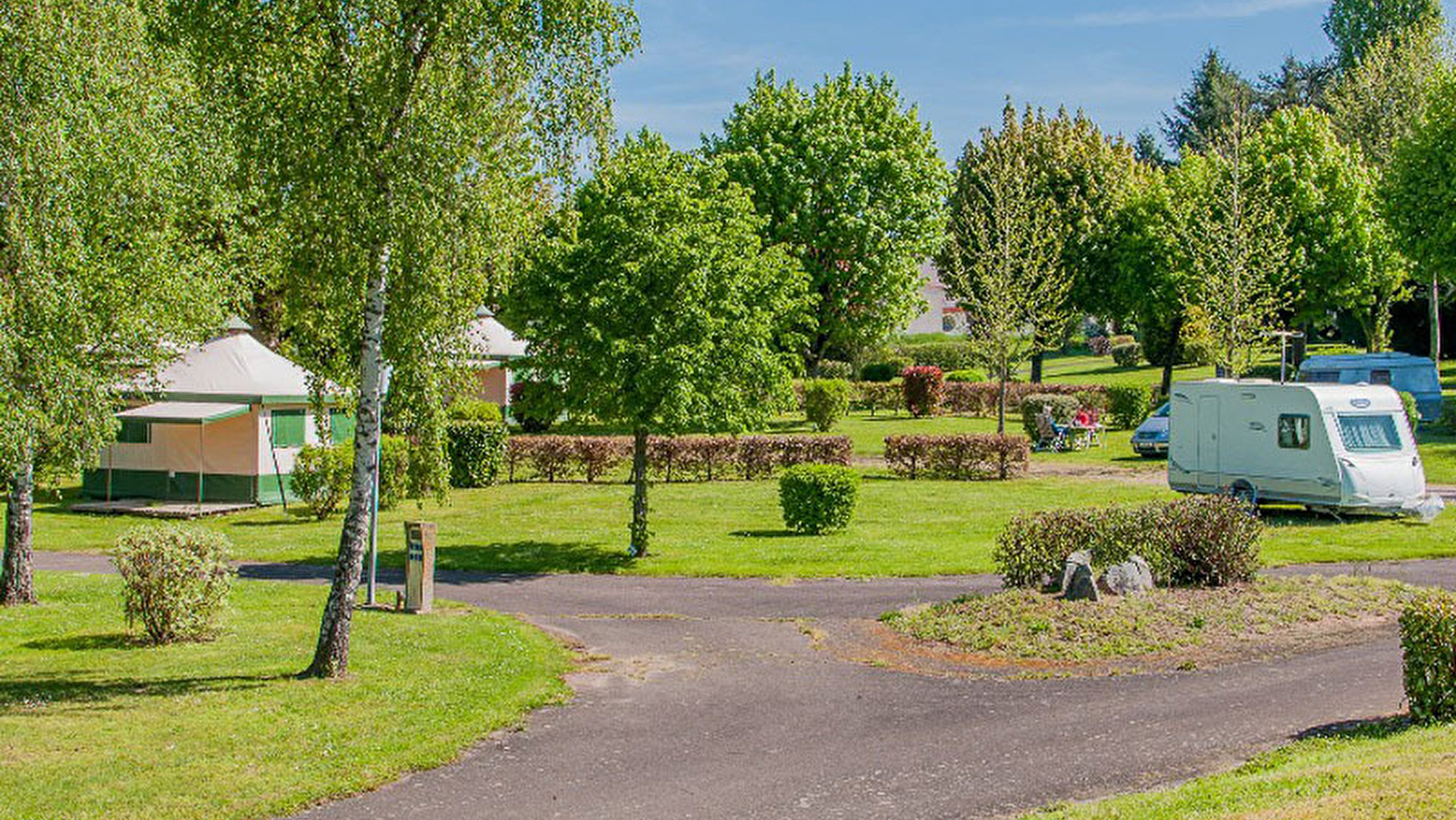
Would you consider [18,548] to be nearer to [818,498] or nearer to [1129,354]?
[818,498]

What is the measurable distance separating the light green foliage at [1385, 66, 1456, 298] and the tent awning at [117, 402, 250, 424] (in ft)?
116

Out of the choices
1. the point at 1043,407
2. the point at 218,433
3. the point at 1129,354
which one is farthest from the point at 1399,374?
the point at 218,433

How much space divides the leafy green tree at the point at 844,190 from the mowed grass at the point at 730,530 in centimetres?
1514

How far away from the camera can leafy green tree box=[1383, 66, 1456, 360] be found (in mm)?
41219

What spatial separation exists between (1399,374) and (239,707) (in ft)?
121

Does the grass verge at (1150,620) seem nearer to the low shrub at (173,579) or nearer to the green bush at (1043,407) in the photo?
the low shrub at (173,579)

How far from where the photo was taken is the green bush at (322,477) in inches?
1144

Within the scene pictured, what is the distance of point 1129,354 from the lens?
63.2 metres

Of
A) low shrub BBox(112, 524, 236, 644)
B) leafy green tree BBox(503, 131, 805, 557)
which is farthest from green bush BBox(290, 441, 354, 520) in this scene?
low shrub BBox(112, 524, 236, 644)

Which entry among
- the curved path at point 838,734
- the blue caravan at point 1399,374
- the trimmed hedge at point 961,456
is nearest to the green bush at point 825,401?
the trimmed hedge at point 961,456

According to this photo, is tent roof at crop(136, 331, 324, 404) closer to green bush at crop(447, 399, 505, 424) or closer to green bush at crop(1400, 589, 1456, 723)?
green bush at crop(447, 399, 505, 424)

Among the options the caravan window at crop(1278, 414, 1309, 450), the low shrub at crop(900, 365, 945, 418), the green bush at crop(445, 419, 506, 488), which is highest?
the low shrub at crop(900, 365, 945, 418)

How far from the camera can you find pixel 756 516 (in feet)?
91.3

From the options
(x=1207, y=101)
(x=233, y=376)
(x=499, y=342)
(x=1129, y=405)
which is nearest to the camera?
(x=233, y=376)
